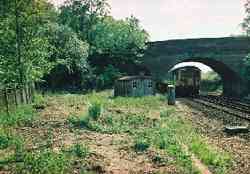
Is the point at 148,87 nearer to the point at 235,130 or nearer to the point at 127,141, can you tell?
the point at 235,130

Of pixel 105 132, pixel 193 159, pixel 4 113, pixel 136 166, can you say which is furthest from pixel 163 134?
pixel 4 113

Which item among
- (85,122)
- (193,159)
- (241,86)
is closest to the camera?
(193,159)

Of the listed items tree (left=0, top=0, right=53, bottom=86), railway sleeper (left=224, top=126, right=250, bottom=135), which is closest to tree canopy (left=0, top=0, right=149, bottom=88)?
tree (left=0, top=0, right=53, bottom=86)

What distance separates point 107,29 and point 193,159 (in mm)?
45831

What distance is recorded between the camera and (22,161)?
36.3 feet

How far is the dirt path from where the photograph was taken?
39.3 feet

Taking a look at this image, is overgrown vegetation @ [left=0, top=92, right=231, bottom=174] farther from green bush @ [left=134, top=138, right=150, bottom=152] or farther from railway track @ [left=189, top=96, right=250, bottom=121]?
railway track @ [left=189, top=96, right=250, bottom=121]

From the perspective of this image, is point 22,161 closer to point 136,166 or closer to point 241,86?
point 136,166

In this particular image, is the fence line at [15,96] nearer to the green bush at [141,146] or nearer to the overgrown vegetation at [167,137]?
the overgrown vegetation at [167,137]

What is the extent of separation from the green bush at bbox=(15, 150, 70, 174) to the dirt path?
4122mm

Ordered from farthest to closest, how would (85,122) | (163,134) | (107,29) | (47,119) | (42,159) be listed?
(107,29)
(47,119)
(85,122)
(163,134)
(42,159)

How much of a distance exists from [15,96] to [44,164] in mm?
14565

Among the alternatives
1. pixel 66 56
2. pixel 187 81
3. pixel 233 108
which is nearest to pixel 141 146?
pixel 233 108

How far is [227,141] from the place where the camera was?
52.1 ft
